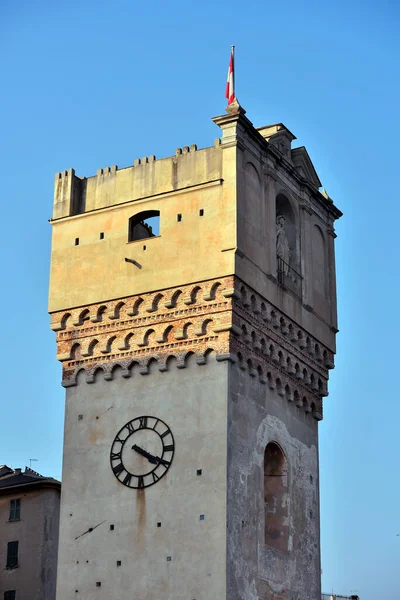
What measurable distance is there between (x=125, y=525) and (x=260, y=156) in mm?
9769

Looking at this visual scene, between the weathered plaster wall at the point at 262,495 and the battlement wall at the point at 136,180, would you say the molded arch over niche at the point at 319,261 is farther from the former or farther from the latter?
the battlement wall at the point at 136,180

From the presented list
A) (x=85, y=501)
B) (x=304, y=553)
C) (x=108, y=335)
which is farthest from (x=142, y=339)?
(x=304, y=553)

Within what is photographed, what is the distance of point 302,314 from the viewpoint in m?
41.0

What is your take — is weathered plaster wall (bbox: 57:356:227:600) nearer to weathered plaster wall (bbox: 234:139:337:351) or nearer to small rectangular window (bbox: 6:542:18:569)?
weathered plaster wall (bbox: 234:139:337:351)

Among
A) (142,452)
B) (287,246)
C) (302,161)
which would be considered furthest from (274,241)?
(142,452)

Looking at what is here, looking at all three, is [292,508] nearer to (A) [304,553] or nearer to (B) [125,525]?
(A) [304,553]

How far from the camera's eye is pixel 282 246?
4088 centimetres

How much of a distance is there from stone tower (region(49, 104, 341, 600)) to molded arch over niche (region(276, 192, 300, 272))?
42 mm

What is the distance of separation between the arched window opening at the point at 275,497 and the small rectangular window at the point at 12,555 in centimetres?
946

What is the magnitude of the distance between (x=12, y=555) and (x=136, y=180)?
11981 mm

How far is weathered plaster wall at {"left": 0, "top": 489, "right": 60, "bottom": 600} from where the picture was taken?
44750 mm

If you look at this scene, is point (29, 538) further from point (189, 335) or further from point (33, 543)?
point (189, 335)

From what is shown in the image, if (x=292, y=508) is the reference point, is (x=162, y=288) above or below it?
above

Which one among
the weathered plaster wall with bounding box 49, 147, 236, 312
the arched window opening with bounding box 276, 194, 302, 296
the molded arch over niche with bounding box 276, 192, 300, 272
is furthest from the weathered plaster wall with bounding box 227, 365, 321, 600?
the molded arch over niche with bounding box 276, 192, 300, 272
